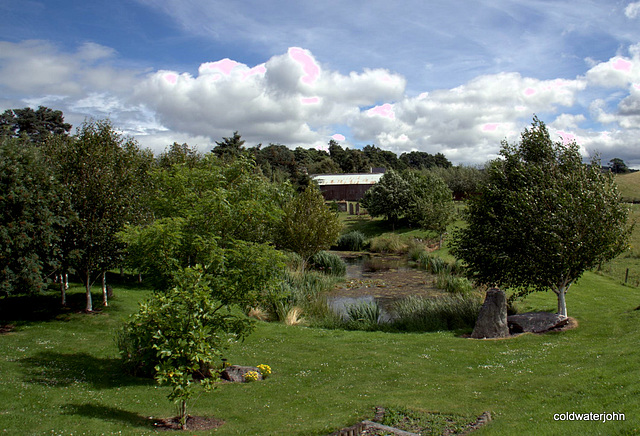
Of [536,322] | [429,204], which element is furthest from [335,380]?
[429,204]

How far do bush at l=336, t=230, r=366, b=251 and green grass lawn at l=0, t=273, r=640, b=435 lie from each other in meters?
34.1

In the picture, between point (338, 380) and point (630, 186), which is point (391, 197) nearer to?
point (338, 380)

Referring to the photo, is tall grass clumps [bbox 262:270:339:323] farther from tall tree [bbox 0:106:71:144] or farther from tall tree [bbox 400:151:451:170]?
tall tree [bbox 400:151:451:170]

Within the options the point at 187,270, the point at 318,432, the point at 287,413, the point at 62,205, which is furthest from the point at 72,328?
the point at 318,432

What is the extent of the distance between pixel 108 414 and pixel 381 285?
24142mm

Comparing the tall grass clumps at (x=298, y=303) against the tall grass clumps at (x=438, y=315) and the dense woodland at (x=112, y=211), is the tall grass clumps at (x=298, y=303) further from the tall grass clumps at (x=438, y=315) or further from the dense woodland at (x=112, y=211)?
the dense woodland at (x=112, y=211)

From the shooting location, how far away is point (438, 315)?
21156mm

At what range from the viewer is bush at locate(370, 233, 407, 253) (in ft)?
164

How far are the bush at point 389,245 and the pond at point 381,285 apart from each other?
582 cm

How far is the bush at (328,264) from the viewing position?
121 feet

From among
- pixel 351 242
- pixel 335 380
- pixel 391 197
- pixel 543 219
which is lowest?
pixel 335 380

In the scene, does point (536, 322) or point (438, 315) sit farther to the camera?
point (438, 315)

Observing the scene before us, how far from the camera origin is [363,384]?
1176 cm

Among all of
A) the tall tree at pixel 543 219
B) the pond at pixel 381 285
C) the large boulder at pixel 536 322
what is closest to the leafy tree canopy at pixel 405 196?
the pond at pixel 381 285
